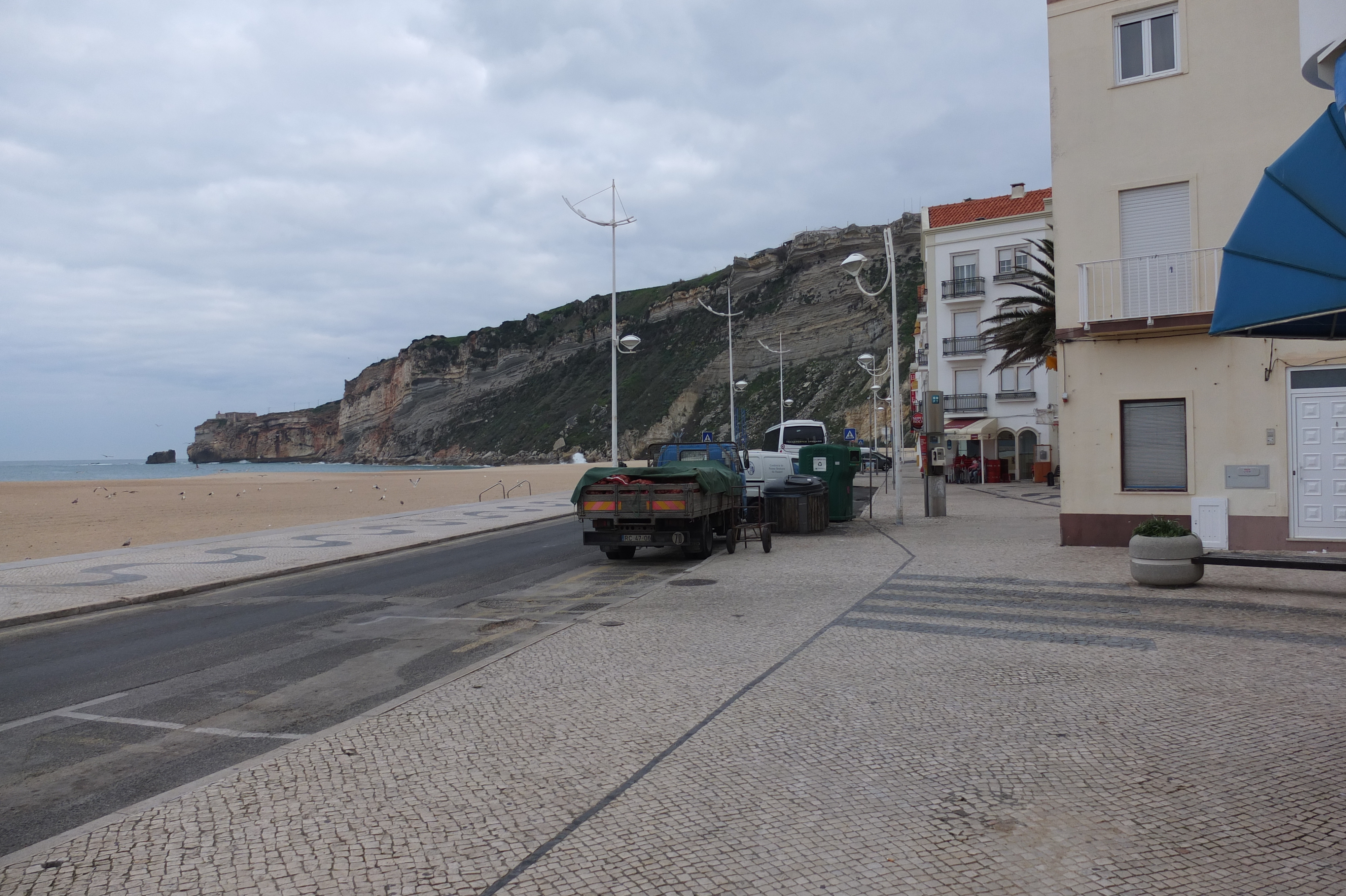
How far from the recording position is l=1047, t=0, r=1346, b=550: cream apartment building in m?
13.1

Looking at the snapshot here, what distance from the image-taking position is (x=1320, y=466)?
42.0 ft

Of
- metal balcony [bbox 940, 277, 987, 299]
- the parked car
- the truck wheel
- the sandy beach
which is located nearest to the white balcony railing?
the truck wheel

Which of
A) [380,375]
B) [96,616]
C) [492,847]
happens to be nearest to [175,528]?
[96,616]

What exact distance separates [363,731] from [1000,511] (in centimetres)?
1944

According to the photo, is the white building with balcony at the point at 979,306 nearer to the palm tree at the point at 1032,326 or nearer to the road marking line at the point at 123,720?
the palm tree at the point at 1032,326

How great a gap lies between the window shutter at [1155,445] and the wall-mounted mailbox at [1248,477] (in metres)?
0.58

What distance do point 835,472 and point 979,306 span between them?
36565 millimetres

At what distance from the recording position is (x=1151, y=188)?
46.8 feet

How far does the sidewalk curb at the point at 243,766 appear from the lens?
411 centimetres

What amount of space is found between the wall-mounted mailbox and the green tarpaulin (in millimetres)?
7734

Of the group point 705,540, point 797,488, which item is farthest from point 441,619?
point 797,488

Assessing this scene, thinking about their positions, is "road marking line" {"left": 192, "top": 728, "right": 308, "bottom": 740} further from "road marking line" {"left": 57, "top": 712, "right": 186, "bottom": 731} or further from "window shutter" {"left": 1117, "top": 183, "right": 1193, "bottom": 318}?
"window shutter" {"left": 1117, "top": 183, "right": 1193, "bottom": 318}

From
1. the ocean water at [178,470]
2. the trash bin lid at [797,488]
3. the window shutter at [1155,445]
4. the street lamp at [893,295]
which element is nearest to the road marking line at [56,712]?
the trash bin lid at [797,488]

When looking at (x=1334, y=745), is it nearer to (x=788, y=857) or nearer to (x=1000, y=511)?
(x=788, y=857)
